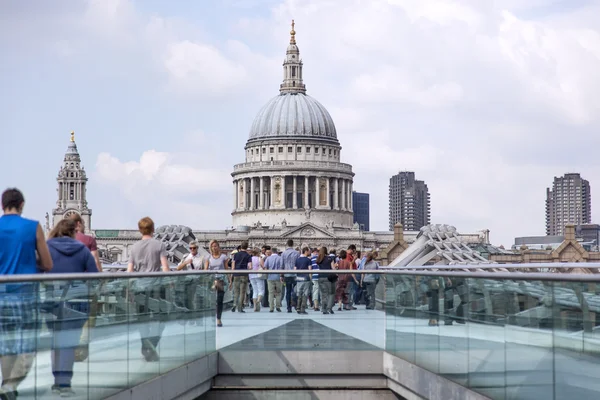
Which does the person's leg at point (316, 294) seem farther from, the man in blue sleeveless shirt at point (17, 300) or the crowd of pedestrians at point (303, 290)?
→ the man in blue sleeveless shirt at point (17, 300)

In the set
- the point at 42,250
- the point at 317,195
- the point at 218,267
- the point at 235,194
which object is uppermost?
the point at 235,194

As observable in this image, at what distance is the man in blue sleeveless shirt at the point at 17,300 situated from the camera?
A: 9.25m

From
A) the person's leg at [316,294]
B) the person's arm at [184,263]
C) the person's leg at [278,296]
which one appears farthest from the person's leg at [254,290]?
the person's arm at [184,263]

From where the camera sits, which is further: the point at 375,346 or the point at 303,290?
the point at 303,290

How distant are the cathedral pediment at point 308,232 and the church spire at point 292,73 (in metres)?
27.9

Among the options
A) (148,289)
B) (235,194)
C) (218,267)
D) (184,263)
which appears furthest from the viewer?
(235,194)

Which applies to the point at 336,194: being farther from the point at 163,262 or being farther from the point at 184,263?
the point at 163,262

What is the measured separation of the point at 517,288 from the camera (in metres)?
10.5

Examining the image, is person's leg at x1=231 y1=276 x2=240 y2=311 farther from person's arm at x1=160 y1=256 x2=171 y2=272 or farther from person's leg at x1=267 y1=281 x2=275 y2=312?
person's arm at x1=160 y1=256 x2=171 y2=272

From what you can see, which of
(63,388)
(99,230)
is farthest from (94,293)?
(99,230)

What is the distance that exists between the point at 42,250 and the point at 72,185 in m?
154

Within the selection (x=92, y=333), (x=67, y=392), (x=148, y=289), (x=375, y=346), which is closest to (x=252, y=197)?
(x=375, y=346)

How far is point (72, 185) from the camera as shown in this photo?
16175cm

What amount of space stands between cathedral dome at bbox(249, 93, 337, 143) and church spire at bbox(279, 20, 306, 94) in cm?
119
